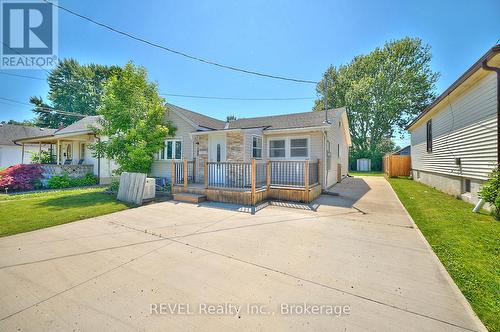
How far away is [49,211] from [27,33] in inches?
369

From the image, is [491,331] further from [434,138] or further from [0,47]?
[0,47]

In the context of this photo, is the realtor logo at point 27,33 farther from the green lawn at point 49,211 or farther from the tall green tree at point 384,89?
the tall green tree at point 384,89

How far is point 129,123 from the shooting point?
1059cm

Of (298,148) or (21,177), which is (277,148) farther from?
(21,177)

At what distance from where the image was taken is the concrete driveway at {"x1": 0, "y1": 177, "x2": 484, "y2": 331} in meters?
2.10

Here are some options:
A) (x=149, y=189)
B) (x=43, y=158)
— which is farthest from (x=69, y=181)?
(x=43, y=158)

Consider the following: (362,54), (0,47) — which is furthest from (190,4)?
(362,54)

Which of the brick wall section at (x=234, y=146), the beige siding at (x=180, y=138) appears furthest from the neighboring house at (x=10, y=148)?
the brick wall section at (x=234, y=146)

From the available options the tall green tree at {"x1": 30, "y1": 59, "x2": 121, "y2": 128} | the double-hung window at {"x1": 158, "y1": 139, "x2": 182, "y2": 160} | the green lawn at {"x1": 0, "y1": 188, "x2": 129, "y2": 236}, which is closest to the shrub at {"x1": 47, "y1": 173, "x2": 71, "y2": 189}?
the green lawn at {"x1": 0, "y1": 188, "x2": 129, "y2": 236}

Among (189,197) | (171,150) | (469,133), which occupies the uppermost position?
(469,133)

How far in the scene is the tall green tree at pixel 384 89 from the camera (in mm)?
28172

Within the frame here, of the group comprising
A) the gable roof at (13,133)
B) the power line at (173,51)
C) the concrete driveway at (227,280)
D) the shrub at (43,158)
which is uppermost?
the power line at (173,51)

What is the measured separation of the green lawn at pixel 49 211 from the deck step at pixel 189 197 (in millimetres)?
1940

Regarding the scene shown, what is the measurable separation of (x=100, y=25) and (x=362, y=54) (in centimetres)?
3643
